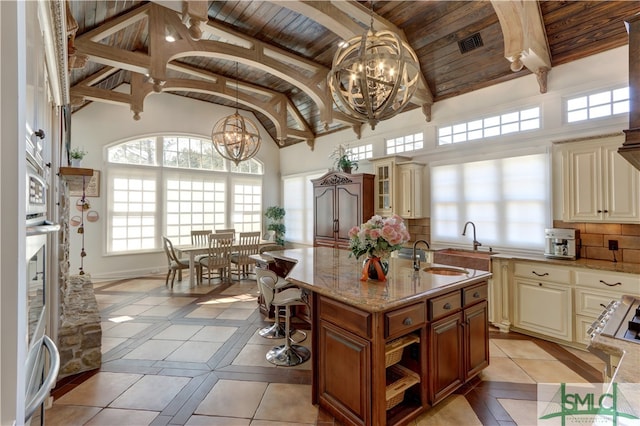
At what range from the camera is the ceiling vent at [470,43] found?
3900 millimetres

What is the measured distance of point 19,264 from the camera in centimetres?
58

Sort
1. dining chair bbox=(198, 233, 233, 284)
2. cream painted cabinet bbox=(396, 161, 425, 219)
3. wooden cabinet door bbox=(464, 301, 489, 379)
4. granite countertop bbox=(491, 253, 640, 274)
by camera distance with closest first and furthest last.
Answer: wooden cabinet door bbox=(464, 301, 489, 379) < granite countertop bbox=(491, 253, 640, 274) < cream painted cabinet bbox=(396, 161, 425, 219) < dining chair bbox=(198, 233, 233, 284)

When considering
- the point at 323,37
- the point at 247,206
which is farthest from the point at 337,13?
the point at 247,206

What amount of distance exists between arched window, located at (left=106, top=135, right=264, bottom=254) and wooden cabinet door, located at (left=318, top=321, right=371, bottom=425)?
616cm

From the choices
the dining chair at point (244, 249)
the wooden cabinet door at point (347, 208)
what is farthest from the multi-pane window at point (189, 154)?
the wooden cabinet door at point (347, 208)

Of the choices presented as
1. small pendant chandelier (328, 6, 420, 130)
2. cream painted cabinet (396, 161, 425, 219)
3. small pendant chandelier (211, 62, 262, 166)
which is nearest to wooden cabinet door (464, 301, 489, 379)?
small pendant chandelier (328, 6, 420, 130)

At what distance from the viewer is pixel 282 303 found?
2.81 m

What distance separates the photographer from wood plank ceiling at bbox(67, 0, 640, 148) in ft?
10.4

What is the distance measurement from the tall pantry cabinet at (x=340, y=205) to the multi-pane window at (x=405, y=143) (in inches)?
33.6

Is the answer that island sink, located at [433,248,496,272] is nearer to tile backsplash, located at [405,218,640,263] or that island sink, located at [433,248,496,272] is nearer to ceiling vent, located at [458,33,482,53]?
tile backsplash, located at [405,218,640,263]

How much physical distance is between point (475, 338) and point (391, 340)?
1.05 metres

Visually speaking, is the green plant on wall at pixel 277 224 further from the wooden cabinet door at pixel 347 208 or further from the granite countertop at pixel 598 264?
the granite countertop at pixel 598 264

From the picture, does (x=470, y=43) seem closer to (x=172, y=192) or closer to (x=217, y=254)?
(x=217, y=254)

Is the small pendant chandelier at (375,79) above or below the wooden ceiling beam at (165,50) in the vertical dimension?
below
